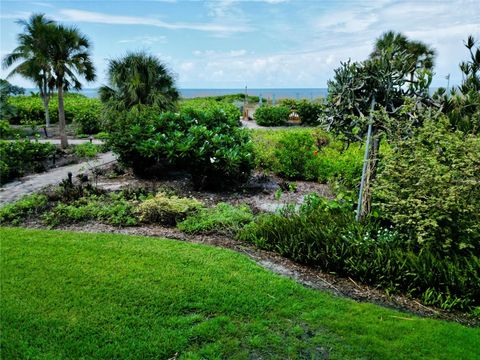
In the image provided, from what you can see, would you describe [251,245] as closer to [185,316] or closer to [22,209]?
[185,316]

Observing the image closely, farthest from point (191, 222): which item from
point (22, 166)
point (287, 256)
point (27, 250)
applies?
point (22, 166)

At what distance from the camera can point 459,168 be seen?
4.63 meters

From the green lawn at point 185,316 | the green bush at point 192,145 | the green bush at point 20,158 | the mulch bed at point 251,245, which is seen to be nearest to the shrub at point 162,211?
the mulch bed at point 251,245

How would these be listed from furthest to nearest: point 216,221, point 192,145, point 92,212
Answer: point 192,145 < point 92,212 < point 216,221

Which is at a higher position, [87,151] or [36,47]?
[36,47]

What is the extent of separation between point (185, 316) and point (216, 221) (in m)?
2.37

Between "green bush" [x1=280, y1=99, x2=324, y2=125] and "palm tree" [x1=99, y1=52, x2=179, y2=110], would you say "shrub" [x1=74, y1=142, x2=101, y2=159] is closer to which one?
"palm tree" [x1=99, y1=52, x2=179, y2=110]

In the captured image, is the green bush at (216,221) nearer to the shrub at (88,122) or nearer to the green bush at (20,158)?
the green bush at (20,158)

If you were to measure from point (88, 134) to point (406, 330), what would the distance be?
17.0 meters

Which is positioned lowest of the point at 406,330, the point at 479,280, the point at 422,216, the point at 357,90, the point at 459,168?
the point at 406,330

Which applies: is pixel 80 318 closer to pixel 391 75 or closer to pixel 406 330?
pixel 406 330

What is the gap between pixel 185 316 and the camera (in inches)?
142

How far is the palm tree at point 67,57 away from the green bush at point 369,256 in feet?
32.2

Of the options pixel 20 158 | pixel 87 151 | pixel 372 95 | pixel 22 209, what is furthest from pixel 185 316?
pixel 87 151
